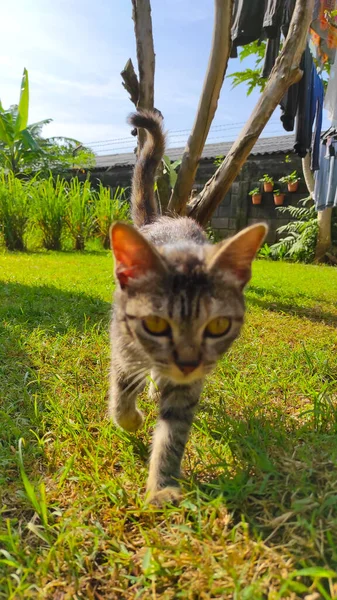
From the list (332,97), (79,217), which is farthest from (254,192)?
(332,97)

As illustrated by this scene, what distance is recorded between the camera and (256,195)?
10711 millimetres

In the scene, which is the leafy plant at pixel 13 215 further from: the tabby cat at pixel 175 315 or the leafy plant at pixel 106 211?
the tabby cat at pixel 175 315

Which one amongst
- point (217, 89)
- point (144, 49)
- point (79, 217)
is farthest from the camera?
point (79, 217)

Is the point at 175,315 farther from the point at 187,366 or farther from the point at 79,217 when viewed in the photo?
the point at 79,217

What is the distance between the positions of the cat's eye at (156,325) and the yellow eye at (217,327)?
0.14m

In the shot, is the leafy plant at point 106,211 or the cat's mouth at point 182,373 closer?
the cat's mouth at point 182,373

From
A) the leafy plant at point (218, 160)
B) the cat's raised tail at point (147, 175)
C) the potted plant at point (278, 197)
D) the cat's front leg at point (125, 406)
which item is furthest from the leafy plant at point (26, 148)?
the cat's front leg at point (125, 406)

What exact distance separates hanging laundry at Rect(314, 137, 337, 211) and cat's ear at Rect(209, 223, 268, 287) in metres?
6.06

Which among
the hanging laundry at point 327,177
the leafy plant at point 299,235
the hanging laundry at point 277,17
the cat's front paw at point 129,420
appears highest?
the hanging laundry at point 277,17

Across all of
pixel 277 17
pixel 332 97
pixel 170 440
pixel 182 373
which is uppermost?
pixel 277 17

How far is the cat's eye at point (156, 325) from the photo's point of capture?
54.1 inches

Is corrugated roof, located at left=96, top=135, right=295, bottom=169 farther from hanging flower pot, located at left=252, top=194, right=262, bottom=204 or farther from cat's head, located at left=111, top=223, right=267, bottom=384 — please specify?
cat's head, located at left=111, top=223, right=267, bottom=384

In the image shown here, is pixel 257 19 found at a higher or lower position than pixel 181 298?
higher

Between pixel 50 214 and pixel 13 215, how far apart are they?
694 millimetres
